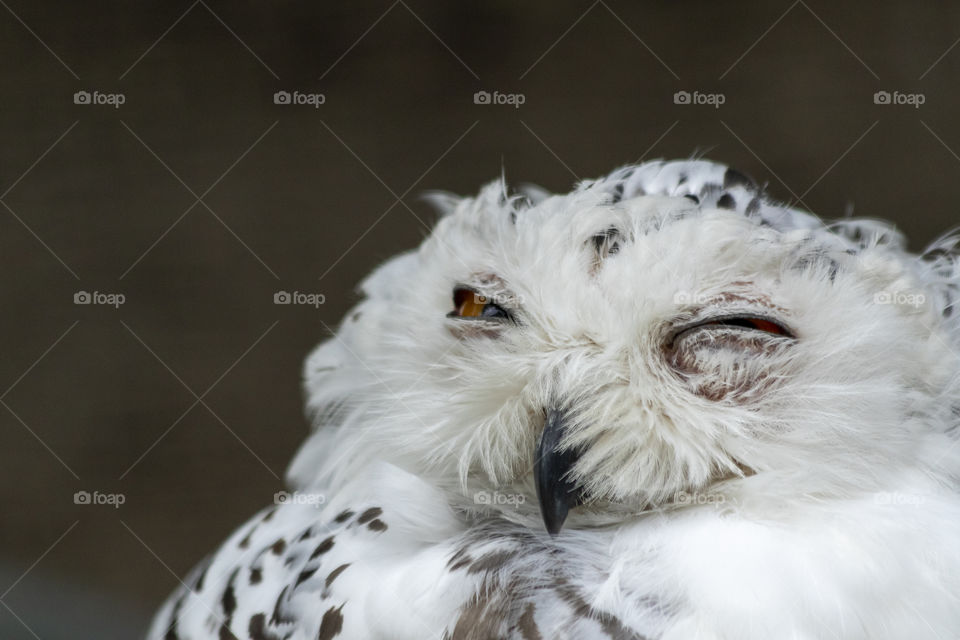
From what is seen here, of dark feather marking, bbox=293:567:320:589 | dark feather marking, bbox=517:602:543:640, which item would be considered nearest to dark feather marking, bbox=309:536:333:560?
dark feather marking, bbox=293:567:320:589

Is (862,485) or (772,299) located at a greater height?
(772,299)

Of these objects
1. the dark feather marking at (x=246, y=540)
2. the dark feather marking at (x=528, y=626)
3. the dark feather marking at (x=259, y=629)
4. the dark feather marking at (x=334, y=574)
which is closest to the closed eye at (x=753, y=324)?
the dark feather marking at (x=528, y=626)

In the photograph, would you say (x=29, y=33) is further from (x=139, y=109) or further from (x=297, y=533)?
(x=297, y=533)

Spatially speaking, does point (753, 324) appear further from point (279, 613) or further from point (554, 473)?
point (279, 613)

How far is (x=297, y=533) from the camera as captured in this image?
1.05 meters

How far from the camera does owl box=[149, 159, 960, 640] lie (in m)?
0.73

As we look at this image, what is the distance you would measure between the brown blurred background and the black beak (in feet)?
4.38

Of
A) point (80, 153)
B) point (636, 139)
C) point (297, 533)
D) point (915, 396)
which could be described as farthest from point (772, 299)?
point (80, 153)

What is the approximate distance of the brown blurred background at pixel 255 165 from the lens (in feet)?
6.75

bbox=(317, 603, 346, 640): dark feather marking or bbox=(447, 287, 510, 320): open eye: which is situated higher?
bbox=(447, 287, 510, 320): open eye

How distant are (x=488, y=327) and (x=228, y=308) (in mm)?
1664

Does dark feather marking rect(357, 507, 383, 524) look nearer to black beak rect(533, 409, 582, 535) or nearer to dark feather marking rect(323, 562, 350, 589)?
dark feather marking rect(323, 562, 350, 589)

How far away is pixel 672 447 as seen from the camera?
2.47 ft

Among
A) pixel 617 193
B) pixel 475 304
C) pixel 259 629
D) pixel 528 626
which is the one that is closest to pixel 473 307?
pixel 475 304
